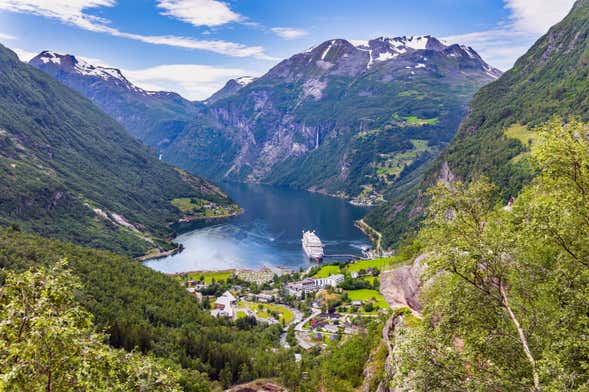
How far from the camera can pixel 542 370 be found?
1014 cm

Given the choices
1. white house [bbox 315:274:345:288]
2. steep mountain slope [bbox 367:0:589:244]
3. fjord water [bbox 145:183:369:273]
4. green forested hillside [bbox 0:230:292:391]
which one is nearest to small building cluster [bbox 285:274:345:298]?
white house [bbox 315:274:345:288]

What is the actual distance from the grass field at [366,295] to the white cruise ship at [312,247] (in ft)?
118

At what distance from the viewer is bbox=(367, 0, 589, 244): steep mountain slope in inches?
4730

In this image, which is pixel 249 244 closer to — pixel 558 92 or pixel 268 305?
pixel 268 305

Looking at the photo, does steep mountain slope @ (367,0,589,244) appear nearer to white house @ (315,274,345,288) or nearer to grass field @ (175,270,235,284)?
white house @ (315,274,345,288)

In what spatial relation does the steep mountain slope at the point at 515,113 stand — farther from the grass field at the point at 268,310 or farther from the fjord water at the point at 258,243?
the grass field at the point at 268,310

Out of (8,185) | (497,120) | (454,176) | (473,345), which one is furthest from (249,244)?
(473,345)

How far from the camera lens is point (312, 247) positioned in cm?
13662

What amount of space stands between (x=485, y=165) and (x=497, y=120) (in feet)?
102

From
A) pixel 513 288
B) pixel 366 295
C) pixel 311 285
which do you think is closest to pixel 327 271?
pixel 311 285

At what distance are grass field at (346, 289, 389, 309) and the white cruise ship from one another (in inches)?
1416

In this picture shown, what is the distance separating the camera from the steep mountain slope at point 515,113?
120144mm

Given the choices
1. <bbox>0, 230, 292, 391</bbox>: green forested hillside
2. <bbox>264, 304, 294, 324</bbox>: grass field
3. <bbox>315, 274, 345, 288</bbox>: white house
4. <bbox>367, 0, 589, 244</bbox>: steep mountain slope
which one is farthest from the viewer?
<bbox>367, 0, 589, 244</bbox>: steep mountain slope

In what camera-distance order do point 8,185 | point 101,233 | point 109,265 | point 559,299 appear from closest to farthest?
point 559,299 < point 109,265 < point 8,185 < point 101,233
